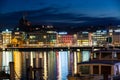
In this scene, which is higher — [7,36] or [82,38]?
[7,36]

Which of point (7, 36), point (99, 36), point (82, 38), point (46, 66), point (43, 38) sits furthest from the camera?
point (7, 36)

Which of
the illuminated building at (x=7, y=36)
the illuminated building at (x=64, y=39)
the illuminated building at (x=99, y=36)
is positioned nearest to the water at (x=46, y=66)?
the illuminated building at (x=64, y=39)

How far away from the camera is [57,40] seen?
526 feet

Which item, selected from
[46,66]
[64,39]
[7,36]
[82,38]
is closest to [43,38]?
[64,39]

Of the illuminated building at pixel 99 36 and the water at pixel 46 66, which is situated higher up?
the illuminated building at pixel 99 36

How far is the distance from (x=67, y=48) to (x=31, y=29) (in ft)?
153

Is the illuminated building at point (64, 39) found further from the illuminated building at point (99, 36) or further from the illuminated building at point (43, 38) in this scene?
the illuminated building at point (99, 36)

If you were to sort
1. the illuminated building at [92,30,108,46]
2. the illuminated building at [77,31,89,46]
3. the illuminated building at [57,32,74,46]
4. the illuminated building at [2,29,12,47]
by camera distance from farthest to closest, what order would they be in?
the illuminated building at [2,29,12,47], the illuminated building at [92,30,108,46], the illuminated building at [57,32,74,46], the illuminated building at [77,31,89,46]

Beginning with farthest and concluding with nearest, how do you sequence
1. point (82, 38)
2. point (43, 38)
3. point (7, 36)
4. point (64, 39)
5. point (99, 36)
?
1. point (7, 36)
2. point (99, 36)
3. point (64, 39)
4. point (43, 38)
5. point (82, 38)

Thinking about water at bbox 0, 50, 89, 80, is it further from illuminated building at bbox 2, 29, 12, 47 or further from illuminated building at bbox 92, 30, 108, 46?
illuminated building at bbox 2, 29, 12, 47

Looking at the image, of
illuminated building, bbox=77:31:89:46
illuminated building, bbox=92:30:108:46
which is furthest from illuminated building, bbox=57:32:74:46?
illuminated building, bbox=92:30:108:46

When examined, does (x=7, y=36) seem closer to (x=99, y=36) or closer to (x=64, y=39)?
(x=64, y=39)

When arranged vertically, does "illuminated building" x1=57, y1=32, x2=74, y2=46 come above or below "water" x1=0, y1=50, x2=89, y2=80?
above

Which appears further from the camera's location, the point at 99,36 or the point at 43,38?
the point at 99,36
